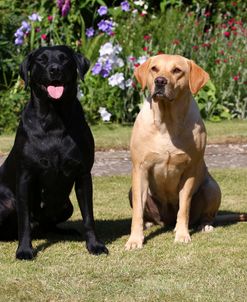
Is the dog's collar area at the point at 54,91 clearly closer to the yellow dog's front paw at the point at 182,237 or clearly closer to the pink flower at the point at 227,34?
the yellow dog's front paw at the point at 182,237

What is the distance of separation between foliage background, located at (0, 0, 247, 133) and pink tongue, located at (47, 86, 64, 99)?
19.9 ft

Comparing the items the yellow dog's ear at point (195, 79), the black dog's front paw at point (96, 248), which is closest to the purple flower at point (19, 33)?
the yellow dog's ear at point (195, 79)

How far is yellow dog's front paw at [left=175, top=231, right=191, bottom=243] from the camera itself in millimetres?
5836

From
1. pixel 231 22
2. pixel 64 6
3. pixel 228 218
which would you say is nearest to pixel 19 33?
pixel 64 6

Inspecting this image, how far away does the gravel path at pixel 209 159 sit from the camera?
9102 mm

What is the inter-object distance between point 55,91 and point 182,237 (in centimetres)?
150

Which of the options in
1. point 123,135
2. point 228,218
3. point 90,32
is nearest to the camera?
point 228,218

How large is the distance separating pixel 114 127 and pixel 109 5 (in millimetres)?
3071

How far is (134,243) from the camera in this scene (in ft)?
18.7

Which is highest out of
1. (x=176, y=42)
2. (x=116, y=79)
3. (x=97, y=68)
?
(x=176, y=42)

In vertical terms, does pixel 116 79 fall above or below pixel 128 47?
below

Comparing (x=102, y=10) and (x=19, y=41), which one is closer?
(x=19, y=41)

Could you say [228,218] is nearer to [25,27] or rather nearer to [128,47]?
[128,47]

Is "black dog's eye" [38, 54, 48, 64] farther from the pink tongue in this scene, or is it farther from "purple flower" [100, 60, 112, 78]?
"purple flower" [100, 60, 112, 78]
